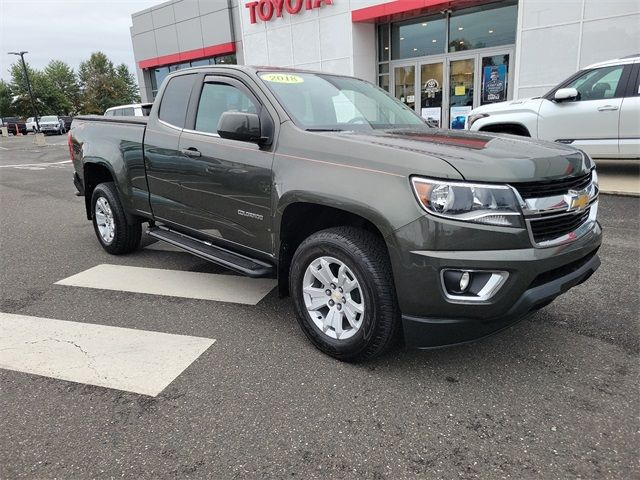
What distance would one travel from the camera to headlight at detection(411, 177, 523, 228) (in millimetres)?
2395

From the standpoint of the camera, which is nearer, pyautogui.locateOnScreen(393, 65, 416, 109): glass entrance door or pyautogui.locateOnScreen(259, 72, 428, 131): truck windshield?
pyautogui.locateOnScreen(259, 72, 428, 131): truck windshield

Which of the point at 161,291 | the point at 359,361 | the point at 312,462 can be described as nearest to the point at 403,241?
the point at 359,361

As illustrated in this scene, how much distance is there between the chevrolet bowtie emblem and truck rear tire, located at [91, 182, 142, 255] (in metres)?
4.14

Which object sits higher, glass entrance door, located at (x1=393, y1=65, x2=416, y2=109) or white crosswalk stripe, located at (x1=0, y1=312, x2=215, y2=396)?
glass entrance door, located at (x1=393, y1=65, x2=416, y2=109)

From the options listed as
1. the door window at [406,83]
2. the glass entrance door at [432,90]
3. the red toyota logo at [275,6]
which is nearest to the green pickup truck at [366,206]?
→ the glass entrance door at [432,90]

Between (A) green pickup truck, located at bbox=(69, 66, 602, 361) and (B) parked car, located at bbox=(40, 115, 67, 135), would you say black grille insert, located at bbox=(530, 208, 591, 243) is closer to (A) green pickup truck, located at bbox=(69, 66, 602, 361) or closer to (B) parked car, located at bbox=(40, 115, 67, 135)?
(A) green pickup truck, located at bbox=(69, 66, 602, 361)

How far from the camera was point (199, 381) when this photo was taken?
282 centimetres

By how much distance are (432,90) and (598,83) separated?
24.0ft

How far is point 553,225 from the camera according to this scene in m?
2.59

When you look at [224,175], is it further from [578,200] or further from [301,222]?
[578,200]

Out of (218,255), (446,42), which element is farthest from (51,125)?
(218,255)

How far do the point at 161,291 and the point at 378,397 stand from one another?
241cm

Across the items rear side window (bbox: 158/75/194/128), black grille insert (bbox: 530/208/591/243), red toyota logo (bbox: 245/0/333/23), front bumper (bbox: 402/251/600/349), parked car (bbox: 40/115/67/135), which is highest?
red toyota logo (bbox: 245/0/333/23)

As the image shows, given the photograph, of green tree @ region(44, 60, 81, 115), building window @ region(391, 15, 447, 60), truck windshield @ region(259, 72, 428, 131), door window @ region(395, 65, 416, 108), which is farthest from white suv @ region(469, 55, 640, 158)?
green tree @ region(44, 60, 81, 115)
